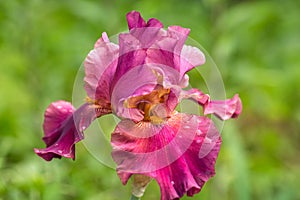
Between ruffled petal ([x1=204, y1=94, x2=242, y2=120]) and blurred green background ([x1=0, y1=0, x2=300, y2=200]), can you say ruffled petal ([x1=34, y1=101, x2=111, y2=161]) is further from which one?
blurred green background ([x1=0, y1=0, x2=300, y2=200])

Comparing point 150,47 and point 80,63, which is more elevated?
point 80,63

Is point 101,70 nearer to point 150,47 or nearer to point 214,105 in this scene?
point 150,47

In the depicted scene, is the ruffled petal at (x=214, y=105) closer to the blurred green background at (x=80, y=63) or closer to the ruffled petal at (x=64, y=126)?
the ruffled petal at (x=64, y=126)

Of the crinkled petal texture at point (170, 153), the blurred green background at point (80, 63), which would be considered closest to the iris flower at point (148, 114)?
the crinkled petal texture at point (170, 153)

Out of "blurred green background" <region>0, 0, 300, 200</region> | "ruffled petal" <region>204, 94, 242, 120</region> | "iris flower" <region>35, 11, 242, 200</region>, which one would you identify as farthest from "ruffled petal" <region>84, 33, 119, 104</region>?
"blurred green background" <region>0, 0, 300, 200</region>

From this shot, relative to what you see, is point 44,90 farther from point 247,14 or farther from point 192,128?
point 192,128

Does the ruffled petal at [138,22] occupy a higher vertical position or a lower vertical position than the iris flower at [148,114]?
higher

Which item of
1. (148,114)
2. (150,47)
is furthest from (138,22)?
(148,114)

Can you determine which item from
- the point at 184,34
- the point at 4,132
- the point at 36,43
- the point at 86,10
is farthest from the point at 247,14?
the point at 184,34
